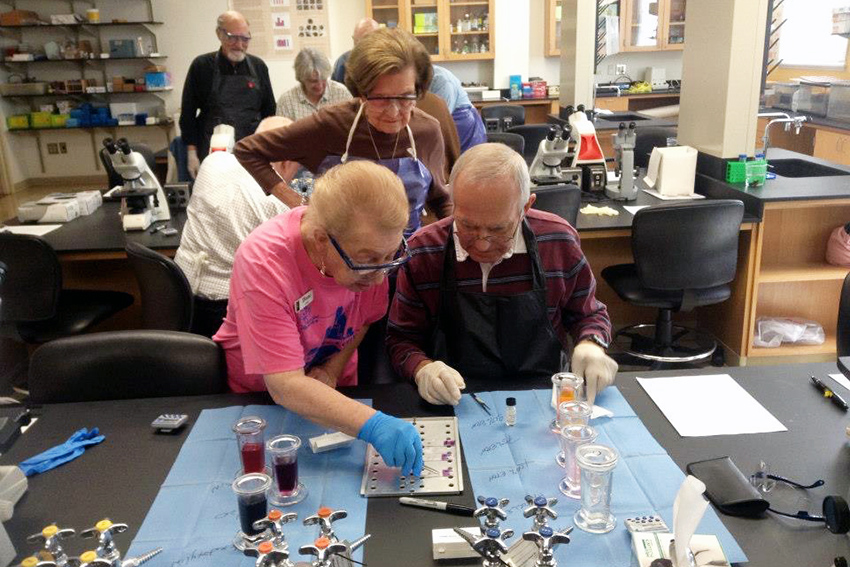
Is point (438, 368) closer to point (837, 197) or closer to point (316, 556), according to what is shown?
point (316, 556)

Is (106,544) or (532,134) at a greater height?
(532,134)

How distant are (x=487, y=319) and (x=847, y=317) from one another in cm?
109

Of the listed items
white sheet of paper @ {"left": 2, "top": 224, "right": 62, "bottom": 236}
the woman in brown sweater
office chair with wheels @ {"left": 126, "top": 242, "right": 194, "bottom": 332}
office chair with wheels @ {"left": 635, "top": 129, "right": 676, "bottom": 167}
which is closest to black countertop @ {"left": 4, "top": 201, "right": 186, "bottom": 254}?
white sheet of paper @ {"left": 2, "top": 224, "right": 62, "bottom": 236}

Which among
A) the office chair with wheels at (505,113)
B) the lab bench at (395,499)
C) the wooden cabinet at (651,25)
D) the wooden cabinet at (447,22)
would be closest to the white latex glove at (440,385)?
the lab bench at (395,499)

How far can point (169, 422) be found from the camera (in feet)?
4.72

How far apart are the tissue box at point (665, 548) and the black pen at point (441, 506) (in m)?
0.27

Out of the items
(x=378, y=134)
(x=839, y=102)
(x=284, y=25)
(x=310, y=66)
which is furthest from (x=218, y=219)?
(x=284, y=25)

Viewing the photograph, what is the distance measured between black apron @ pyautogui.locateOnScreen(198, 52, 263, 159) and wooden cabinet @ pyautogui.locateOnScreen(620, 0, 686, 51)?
14.9 feet

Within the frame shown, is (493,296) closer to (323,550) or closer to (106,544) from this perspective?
(323,550)

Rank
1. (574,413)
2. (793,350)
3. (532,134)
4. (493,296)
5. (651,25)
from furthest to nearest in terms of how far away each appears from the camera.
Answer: (651,25) → (532,134) → (793,350) → (493,296) → (574,413)

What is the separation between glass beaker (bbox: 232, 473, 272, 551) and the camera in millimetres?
1067

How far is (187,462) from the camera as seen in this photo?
1314 mm

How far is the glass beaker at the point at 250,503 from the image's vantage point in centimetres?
107

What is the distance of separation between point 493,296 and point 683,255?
142 centimetres
